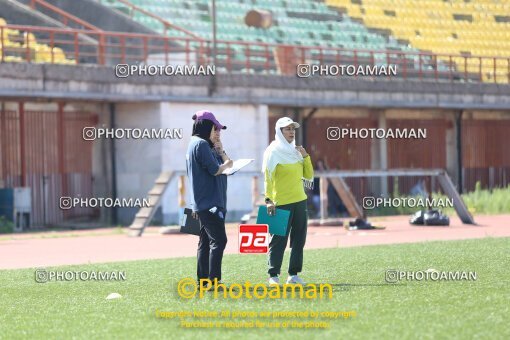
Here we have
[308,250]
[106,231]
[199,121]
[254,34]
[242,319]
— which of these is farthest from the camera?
[254,34]

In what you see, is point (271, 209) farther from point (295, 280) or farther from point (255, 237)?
point (295, 280)

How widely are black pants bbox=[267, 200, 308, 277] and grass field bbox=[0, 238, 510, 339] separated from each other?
57 centimetres

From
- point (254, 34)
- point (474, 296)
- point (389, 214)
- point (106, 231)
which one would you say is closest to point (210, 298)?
point (474, 296)

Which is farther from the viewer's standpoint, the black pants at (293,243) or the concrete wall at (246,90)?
the concrete wall at (246,90)

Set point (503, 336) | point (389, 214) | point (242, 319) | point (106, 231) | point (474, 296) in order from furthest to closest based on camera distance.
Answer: point (389, 214)
point (106, 231)
point (474, 296)
point (242, 319)
point (503, 336)

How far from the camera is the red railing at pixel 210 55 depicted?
32.2 meters

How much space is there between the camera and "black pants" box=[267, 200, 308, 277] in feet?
47.3

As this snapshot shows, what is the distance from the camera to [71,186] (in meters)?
32.7

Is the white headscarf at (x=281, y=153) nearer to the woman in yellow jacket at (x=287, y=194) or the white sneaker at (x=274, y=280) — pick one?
the woman in yellow jacket at (x=287, y=194)

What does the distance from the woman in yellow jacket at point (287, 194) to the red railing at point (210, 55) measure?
53.2 feet

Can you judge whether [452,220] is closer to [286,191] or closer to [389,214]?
[389,214]

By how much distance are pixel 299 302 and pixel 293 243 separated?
2002 mm

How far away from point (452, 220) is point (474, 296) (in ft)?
58.9

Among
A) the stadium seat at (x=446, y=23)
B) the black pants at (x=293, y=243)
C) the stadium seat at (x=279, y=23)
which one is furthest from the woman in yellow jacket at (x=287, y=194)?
the stadium seat at (x=446, y=23)
